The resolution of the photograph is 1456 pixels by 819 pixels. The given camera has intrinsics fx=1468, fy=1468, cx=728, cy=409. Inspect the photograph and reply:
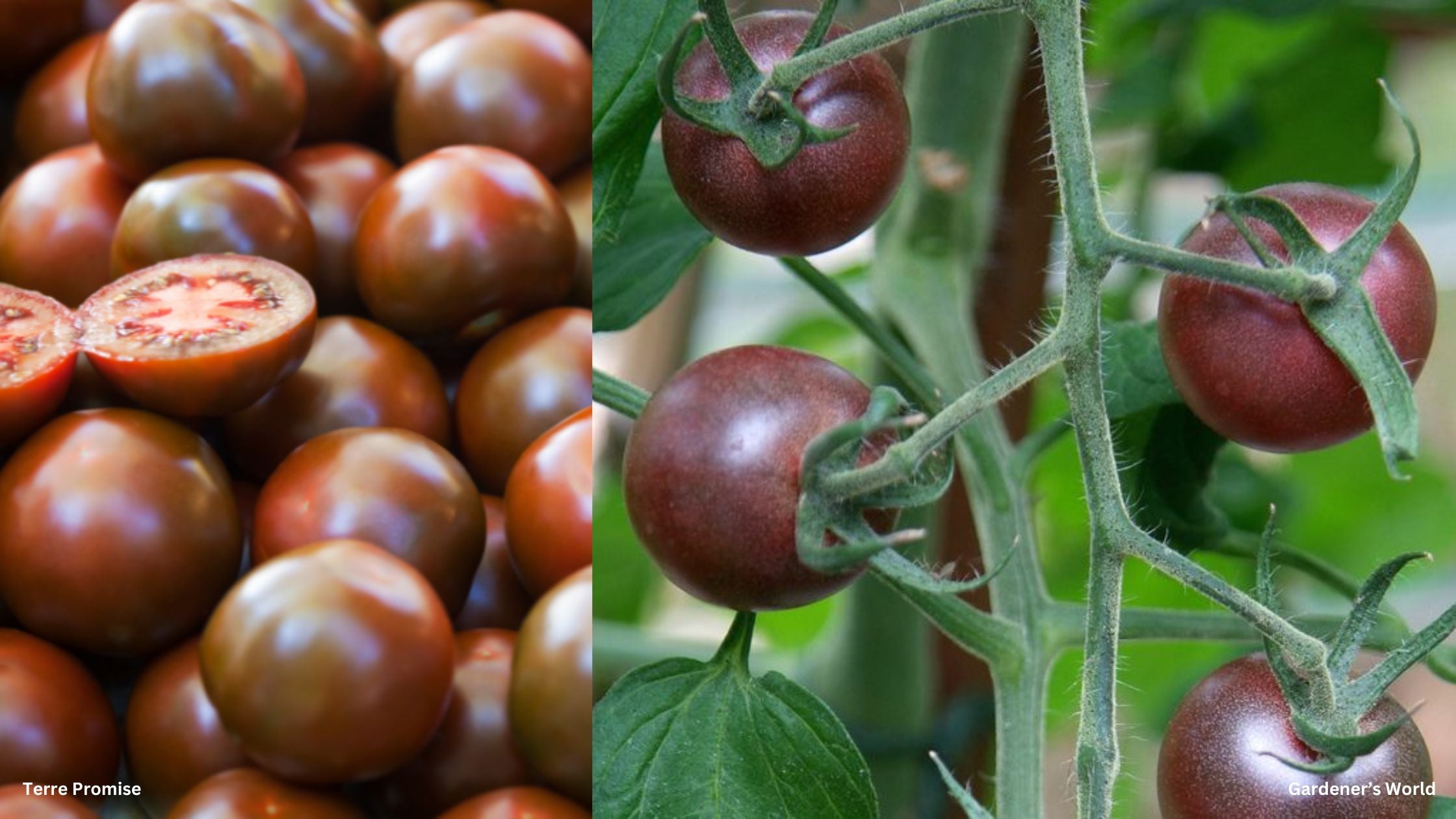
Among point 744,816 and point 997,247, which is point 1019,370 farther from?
point 997,247

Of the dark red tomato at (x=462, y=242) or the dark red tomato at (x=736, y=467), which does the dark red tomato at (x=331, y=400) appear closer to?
the dark red tomato at (x=462, y=242)

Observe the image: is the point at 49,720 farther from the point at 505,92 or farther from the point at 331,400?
the point at 505,92

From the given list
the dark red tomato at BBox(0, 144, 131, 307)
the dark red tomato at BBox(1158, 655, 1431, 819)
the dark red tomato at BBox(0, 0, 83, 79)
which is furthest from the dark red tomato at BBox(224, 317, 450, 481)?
the dark red tomato at BBox(1158, 655, 1431, 819)

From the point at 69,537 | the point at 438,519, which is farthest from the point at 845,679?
the point at 69,537

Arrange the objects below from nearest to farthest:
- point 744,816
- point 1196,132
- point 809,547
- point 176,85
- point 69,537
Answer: point 809,547
point 744,816
point 69,537
point 176,85
point 1196,132

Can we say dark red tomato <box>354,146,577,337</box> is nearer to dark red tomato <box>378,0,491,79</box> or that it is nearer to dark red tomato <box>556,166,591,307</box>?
dark red tomato <box>556,166,591,307</box>

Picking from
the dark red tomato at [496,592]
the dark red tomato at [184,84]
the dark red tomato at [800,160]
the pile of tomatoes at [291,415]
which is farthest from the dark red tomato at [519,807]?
the dark red tomato at [184,84]
